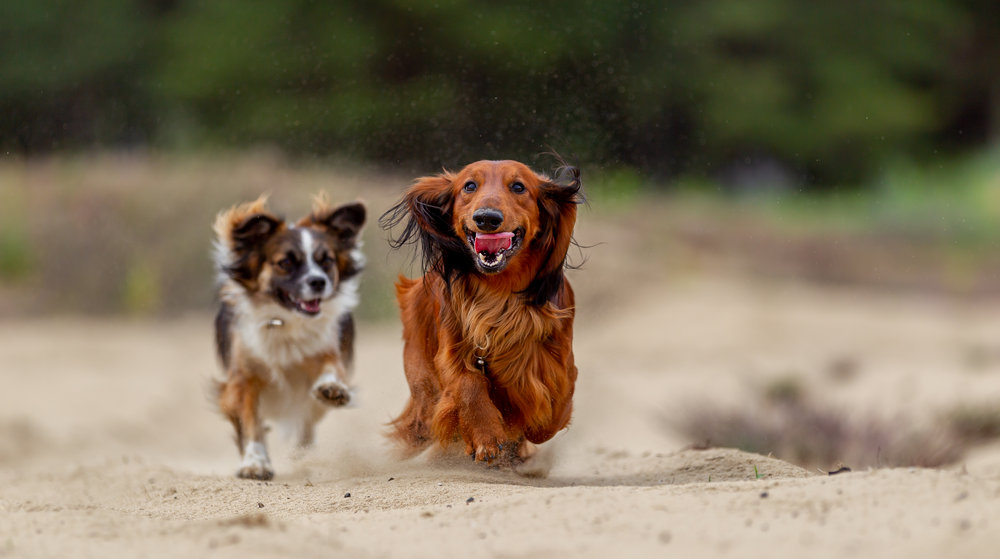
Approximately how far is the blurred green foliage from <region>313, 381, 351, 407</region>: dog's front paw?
1445 cm

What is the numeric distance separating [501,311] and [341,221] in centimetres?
231

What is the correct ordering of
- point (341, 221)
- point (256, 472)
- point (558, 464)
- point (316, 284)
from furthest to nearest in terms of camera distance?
point (341, 221), point (316, 284), point (256, 472), point (558, 464)

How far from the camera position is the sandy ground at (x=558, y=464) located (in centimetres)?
379

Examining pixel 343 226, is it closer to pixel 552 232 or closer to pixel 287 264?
pixel 287 264

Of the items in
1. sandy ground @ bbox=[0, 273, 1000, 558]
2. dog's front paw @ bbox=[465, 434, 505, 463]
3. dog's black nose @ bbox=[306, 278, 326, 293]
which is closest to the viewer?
sandy ground @ bbox=[0, 273, 1000, 558]

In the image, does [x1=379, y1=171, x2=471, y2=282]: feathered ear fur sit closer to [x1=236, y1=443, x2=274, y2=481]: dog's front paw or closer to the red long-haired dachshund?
the red long-haired dachshund

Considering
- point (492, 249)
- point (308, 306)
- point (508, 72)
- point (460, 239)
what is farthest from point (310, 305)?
point (508, 72)

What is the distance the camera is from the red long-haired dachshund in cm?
546

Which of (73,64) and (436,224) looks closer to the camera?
(436,224)

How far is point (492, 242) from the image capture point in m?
5.18

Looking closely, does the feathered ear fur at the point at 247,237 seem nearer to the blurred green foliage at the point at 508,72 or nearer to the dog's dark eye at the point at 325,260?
the dog's dark eye at the point at 325,260

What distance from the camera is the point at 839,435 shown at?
7973 mm

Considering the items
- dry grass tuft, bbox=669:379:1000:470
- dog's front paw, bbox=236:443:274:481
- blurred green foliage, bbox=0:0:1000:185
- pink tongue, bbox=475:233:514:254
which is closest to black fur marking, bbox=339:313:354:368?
dog's front paw, bbox=236:443:274:481

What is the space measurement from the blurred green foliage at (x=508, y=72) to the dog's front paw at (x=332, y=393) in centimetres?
1445
